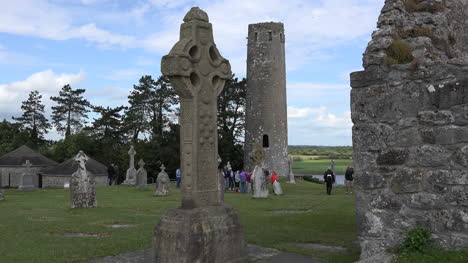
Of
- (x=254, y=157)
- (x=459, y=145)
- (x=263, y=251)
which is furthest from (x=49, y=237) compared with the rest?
(x=254, y=157)

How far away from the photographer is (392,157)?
547cm

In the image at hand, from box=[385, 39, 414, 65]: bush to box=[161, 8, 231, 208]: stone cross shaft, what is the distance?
239 centimetres

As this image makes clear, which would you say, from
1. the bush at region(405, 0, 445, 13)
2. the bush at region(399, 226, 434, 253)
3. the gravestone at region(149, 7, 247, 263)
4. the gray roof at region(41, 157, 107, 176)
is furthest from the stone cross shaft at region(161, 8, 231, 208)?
the gray roof at region(41, 157, 107, 176)

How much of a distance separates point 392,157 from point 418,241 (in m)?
1.07

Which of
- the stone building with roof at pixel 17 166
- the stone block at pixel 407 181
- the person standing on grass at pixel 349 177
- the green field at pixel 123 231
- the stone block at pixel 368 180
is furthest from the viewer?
the stone building with roof at pixel 17 166

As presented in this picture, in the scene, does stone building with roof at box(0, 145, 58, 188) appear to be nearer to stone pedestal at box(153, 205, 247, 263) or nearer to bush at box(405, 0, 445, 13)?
stone pedestal at box(153, 205, 247, 263)

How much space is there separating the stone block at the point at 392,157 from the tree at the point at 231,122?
39.5 metres

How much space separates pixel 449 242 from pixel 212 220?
2.89 m

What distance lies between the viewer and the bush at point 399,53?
5.54 m

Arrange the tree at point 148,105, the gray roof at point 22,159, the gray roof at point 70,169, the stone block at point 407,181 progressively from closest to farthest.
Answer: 1. the stone block at point 407,181
2. the gray roof at point 70,169
3. the gray roof at point 22,159
4. the tree at point 148,105

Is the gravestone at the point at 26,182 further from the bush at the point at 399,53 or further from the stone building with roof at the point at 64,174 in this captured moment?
the bush at the point at 399,53

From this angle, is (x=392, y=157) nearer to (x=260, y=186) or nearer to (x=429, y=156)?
(x=429, y=156)

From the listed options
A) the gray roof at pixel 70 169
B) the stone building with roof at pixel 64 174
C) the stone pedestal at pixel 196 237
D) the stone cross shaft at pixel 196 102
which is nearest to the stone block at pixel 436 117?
the stone cross shaft at pixel 196 102

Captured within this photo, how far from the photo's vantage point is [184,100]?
19.0 feet
